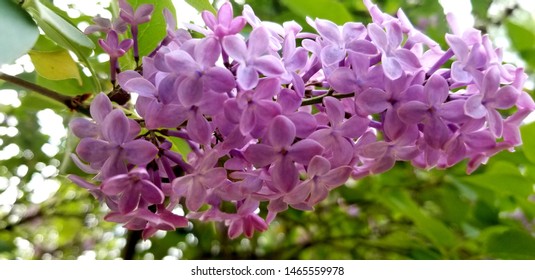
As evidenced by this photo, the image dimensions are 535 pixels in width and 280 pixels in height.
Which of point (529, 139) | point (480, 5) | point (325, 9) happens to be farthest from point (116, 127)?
point (480, 5)

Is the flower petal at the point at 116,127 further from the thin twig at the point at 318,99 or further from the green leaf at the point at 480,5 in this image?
the green leaf at the point at 480,5

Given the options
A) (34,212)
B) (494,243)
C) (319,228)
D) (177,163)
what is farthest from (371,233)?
(177,163)

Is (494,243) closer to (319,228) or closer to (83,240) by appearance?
(319,228)

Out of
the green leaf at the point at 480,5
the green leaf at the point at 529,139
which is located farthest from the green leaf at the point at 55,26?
the green leaf at the point at 480,5

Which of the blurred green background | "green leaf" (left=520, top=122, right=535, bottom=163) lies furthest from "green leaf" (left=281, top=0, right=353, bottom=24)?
"green leaf" (left=520, top=122, right=535, bottom=163)

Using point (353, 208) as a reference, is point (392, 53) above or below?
above

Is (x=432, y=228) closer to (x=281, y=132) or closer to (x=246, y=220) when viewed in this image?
(x=246, y=220)
